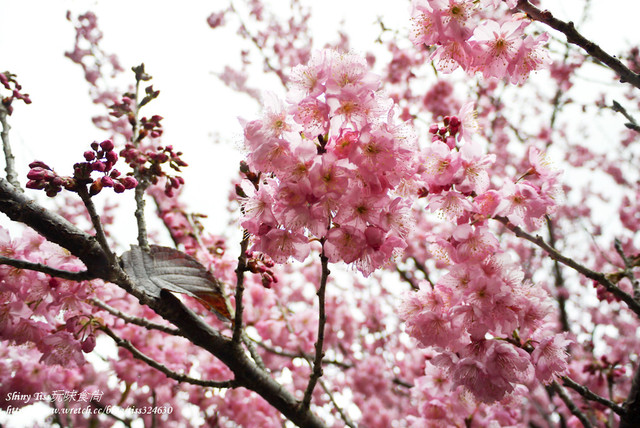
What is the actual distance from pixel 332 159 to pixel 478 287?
81 centimetres

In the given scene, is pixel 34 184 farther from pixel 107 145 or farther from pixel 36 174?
pixel 107 145

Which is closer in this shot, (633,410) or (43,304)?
(43,304)

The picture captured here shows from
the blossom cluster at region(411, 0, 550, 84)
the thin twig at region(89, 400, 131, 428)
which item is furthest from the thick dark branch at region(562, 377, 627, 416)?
the thin twig at region(89, 400, 131, 428)

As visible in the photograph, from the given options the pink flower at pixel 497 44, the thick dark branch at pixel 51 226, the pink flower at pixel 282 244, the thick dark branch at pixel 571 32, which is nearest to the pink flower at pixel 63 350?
the thick dark branch at pixel 51 226

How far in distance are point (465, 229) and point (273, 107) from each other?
892 mm

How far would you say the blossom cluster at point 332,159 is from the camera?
1335 mm

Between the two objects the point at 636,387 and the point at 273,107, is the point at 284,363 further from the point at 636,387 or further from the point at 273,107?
the point at 273,107

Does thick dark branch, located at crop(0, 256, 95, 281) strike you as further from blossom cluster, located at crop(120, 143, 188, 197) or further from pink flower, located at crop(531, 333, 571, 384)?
pink flower, located at crop(531, 333, 571, 384)

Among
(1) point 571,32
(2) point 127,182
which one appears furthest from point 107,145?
(1) point 571,32

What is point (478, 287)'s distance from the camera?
1.60 meters

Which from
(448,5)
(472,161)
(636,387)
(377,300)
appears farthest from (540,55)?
(377,300)

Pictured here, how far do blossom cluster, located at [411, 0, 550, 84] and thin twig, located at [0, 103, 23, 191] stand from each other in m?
1.80

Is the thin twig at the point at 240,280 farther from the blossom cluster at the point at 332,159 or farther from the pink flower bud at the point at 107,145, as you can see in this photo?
the pink flower bud at the point at 107,145

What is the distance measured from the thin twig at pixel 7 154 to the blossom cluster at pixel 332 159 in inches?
40.6
